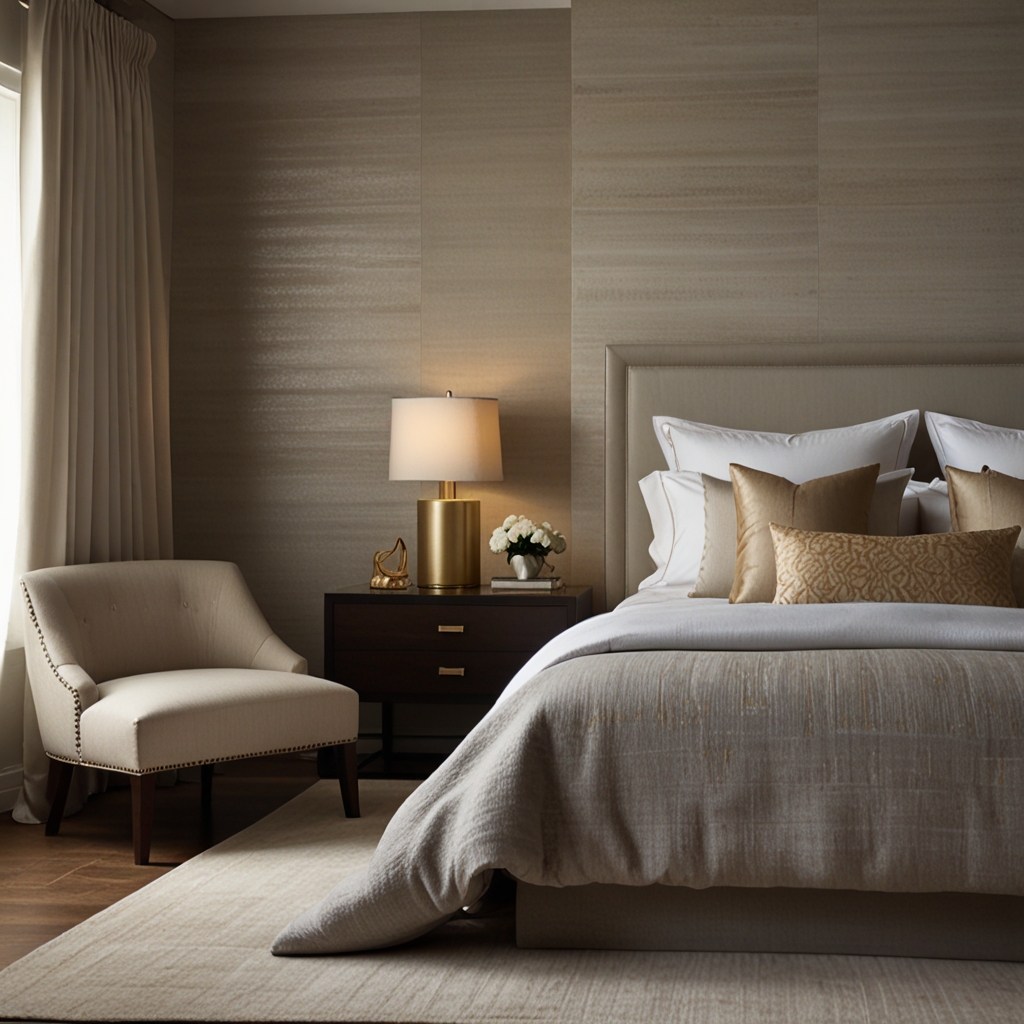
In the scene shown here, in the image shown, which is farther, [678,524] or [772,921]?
[678,524]

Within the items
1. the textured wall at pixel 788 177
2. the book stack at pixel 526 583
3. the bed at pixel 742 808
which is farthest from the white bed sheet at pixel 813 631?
the textured wall at pixel 788 177

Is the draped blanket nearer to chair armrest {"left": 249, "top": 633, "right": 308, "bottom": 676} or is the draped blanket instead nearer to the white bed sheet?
the white bed sheet

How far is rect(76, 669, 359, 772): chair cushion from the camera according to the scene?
9.52 ft

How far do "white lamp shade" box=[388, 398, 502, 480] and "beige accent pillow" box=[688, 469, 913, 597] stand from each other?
86 cm

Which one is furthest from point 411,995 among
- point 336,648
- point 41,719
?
point 336,648

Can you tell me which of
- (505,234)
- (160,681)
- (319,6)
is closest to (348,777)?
(160,681)

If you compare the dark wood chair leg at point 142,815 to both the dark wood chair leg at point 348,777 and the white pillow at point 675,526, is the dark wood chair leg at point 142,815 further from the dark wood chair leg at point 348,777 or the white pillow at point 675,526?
the white pillow at point 675,526

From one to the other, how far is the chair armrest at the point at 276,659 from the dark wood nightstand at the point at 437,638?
0.25m

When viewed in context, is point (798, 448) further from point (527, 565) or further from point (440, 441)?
point (440, 441)

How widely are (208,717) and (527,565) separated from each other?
1.27 m

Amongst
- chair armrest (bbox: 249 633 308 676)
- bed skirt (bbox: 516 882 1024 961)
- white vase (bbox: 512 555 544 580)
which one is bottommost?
bed skirt (bbox: 516 882 1024 961)

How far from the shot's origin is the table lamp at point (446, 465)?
3.86 m

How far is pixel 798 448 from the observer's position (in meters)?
3.63

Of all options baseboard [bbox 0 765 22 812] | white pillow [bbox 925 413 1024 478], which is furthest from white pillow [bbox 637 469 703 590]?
baseboard [bbox 0 765 22 812]
